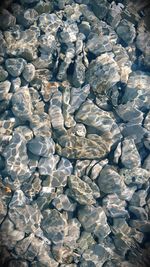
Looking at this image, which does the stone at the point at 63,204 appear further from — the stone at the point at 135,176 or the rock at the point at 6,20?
the rock at the point at 6,20

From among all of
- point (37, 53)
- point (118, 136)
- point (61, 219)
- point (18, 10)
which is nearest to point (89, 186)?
point (61, 219)

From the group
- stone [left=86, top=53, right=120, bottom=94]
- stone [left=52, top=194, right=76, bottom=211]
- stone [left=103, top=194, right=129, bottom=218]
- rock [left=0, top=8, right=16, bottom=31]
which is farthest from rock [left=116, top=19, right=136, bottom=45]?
stone [left=52, top=194, right=76, bottom=211]

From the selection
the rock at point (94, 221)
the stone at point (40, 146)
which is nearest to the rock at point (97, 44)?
the stone at point (40, 146)

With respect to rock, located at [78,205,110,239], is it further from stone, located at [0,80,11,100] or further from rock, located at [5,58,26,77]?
rock, located at [5,58,26,77]

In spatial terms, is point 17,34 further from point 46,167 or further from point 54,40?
point 46,167

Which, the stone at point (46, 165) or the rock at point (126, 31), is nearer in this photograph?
the stone at point (46, 165)
